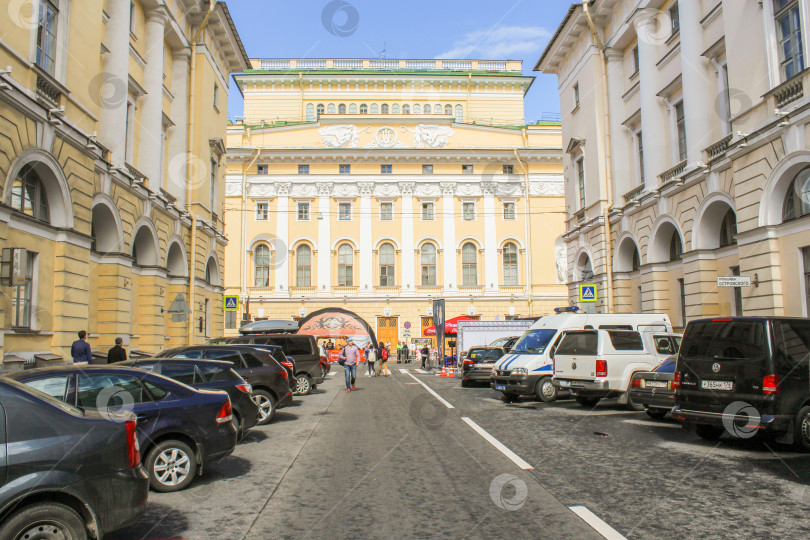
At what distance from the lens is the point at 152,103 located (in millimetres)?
24625

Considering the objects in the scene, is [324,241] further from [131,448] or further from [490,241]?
[131,448]

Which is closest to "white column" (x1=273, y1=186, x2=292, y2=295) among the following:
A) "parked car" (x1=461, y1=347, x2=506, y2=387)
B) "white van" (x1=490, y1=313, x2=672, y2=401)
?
"parked car" (x1=461, y1=347, x2=506, y2=387)

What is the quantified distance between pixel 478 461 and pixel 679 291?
17.9 m

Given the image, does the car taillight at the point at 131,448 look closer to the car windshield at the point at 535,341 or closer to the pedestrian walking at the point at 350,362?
the car windshield at the point at 535,341

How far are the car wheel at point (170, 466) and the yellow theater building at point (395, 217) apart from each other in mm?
44621

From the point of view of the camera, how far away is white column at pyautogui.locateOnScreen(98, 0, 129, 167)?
2033cm

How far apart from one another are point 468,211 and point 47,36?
41.6 metres

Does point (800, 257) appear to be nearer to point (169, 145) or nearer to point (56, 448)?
point (56, 448)

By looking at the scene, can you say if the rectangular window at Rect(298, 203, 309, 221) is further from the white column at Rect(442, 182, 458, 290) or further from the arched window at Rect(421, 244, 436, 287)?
the white column at Rect(442, 182, 458, 290)

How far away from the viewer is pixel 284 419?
14.5m

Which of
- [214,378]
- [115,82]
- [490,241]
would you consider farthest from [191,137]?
[490,241]

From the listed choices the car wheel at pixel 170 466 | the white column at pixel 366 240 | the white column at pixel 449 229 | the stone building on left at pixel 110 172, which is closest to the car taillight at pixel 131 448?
the car wheel at pixel 170 466

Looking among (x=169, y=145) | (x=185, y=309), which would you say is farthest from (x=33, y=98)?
(x=169, y=145)

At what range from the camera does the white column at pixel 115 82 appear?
20.3 metres
